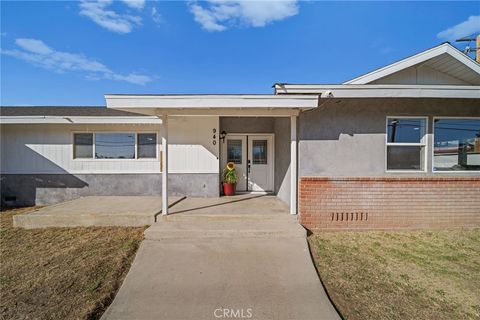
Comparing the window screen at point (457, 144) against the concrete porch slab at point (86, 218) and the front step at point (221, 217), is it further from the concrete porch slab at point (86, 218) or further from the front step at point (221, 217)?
the concrete porch slab at point (86, 218)

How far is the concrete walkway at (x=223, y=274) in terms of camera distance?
9.57 feet

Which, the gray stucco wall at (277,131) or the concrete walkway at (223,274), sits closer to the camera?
the concrete walkway at (223,274)

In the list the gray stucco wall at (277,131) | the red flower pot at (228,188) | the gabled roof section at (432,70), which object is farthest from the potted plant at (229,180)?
the gabled roof section at (432,70)

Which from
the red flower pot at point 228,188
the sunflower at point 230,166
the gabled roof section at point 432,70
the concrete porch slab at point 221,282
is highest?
the gabled roof section at point 432,70

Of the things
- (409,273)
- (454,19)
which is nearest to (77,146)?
(409,273)

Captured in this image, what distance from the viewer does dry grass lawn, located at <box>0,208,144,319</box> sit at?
116 inches

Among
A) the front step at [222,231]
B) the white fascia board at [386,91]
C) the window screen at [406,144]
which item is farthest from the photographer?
the window screen at [406,144]

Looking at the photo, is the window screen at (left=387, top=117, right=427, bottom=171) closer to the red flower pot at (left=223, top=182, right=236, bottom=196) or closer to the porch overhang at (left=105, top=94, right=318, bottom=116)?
the porch overhang at (left=105, top=94, right=318, bottom=116)

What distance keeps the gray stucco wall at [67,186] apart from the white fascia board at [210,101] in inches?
143

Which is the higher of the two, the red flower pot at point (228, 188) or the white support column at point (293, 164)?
the white support column at point (293, 164)

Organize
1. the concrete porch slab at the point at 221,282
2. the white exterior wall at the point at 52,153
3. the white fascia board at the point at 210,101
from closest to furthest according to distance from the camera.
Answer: the concrete porch slab at the point at 221,282, the white fascia board at the point at 210,101, the white exterior wall at the point at 52,153

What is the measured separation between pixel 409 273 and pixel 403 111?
3832 mm

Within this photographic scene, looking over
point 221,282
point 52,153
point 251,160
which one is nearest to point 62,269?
point 221,282

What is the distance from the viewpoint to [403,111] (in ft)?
18.4
